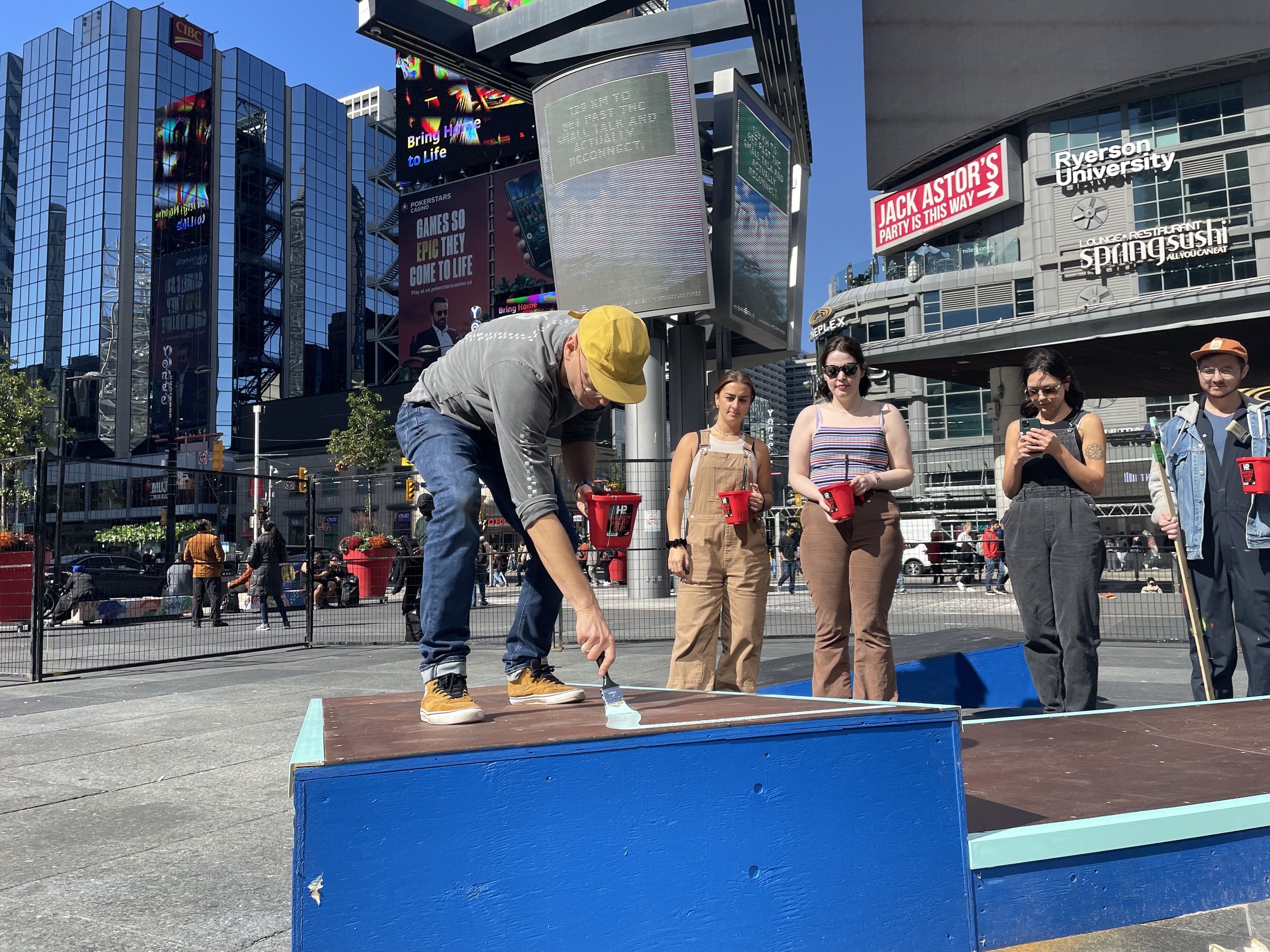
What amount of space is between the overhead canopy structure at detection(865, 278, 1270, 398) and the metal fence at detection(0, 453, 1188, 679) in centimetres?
856

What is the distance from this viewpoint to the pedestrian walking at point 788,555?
1820cm

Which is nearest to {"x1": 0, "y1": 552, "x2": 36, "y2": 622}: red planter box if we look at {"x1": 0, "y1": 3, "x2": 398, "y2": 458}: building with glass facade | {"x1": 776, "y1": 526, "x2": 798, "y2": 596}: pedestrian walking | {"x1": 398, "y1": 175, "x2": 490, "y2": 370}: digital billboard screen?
{"x1": 776, "y1": 526, "x2": 798, "y2": 596}: pedestrian walking

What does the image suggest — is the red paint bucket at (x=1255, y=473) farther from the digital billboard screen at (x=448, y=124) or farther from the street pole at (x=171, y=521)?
the digital billboard screen at (x=448, y=124)

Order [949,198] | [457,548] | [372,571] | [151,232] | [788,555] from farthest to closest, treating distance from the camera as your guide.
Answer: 1. [151,232]
2. [949,198]
3. [788,555]
4. [372,571]
5. [457,548]

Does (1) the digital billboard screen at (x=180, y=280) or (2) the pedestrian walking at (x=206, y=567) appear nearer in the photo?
(2) the pedestrian walking at (x=206, y=567)

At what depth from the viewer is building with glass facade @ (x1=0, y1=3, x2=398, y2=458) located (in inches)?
2980

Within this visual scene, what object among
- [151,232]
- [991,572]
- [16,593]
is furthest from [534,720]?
[151,232]

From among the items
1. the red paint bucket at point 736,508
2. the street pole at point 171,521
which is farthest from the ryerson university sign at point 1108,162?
the red paint bucket at point 736,508

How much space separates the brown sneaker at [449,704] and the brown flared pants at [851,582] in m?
1.89

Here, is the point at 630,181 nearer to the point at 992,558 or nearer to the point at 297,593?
the point at 297,593

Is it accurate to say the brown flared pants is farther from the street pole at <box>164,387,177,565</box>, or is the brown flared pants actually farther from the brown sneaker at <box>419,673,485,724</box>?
the street pole at <box>164,387,177,565</box>

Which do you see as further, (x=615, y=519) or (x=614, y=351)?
(x=615, y=519)

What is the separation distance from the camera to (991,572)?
42.7 feet

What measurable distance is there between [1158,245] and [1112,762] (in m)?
43.9
